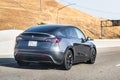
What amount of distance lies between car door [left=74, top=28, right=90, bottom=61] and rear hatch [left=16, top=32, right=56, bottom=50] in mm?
1393

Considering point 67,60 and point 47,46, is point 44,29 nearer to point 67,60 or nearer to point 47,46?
point 47,46

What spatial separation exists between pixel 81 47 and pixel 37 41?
2301 millimetres

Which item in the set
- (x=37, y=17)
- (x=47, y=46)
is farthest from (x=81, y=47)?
(x=37, y=17)

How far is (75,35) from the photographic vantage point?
15.3 metres

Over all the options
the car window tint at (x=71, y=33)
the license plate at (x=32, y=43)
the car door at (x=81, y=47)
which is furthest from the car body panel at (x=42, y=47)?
the car door at (x=81, y=47)

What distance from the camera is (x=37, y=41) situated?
1370 cm

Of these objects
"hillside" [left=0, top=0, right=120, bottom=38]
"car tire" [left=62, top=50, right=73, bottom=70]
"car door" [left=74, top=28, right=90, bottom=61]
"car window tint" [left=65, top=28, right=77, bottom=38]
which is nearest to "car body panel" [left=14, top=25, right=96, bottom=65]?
"car tire" [left=62, top=50, right=73, bottom=70]

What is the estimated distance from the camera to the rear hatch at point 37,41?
1365 centimetres

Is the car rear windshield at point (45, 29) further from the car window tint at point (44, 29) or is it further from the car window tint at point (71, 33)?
the car window tint at point (71, 33)

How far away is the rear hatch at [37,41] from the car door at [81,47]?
1393 millimetres

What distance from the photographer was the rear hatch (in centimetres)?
1365

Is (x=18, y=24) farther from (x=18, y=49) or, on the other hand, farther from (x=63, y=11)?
(x=18, y=49)

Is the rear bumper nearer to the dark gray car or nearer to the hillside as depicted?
the dark gray car

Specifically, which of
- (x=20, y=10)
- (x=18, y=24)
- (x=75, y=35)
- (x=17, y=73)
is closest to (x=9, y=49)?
(x=75, y=35)
